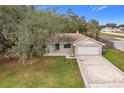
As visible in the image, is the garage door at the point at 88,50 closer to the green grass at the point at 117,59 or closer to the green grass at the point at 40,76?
the green grass at the point at 117,59

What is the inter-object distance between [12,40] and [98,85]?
298 inches

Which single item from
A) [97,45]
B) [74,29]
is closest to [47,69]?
[97,45]

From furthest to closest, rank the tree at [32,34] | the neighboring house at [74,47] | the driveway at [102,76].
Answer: the neighboring house at [74,47], the tree at [32,34], the driveway at [102,76]

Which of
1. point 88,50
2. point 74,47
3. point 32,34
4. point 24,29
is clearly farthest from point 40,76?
point 88,50

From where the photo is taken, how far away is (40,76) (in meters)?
13.8

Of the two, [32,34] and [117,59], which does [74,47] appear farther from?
[32,34]

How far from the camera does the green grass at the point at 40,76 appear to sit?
39.3ft

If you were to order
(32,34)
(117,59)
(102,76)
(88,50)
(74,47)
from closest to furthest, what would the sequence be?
(32,34) → (102,76) → (117,59) → (88,50) → (74,47)

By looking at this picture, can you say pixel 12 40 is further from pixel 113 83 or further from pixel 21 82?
pixel 113 83

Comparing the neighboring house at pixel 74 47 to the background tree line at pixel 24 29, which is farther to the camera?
the neighboring house at pixel 74 47

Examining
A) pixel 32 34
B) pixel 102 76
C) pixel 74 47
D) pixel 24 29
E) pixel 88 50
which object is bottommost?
pixel 102 76

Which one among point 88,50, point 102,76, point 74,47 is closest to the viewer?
point 102,76

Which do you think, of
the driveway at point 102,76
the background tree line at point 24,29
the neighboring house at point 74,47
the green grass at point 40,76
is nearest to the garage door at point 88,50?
the neighboring house at point 74,47

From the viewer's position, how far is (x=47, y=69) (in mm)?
15773
